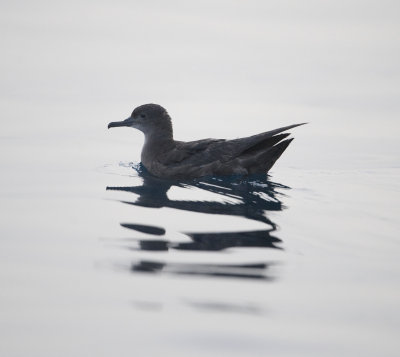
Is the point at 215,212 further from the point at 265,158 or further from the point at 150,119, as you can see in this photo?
the point at 150,119

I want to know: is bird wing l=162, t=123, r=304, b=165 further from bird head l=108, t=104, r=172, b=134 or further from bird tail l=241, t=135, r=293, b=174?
bird head l=108, t=104, r=172, b=134

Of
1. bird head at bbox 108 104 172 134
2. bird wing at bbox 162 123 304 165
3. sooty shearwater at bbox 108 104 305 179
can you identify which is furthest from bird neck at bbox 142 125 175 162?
bird wing at bbox 162 123 304 165

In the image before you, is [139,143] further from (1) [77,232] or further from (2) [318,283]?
(2) [318,283]

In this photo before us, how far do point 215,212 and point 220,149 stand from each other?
2.32 meters

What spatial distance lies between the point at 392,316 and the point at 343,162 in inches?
261

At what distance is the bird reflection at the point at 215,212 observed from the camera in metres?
6.07

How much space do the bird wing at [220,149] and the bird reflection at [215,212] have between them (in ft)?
0.98

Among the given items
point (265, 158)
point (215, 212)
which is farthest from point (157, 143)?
point (215, 212)

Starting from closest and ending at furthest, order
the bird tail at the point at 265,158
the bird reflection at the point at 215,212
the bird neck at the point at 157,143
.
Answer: the bird reflection at the point at 215,212
the bird tail at the point at 265,158
the bird neck at the point at 157,143

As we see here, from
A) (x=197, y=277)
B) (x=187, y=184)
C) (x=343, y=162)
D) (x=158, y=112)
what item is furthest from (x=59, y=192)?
(x=343, y=162)

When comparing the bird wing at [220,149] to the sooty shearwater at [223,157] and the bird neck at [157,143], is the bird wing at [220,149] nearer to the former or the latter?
the sooty shearwater at [223,157]

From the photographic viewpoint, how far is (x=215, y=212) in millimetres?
8180

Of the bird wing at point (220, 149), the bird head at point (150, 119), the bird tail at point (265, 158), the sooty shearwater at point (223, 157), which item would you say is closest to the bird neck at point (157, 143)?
the bird head at point (150, 119)

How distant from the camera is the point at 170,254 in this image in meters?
6.45
